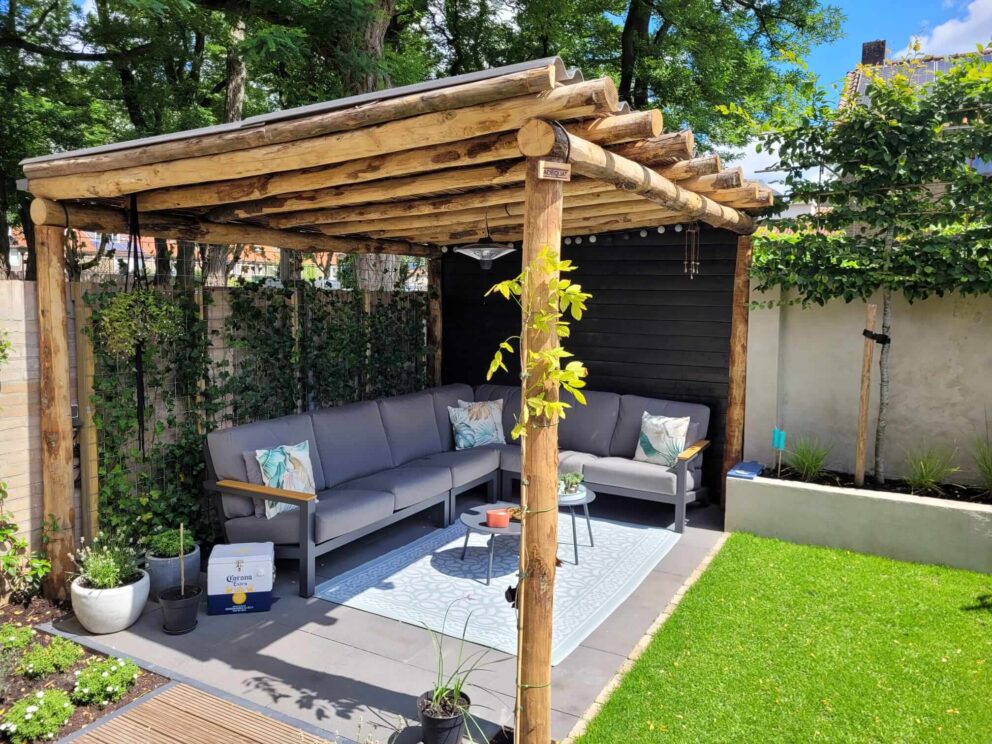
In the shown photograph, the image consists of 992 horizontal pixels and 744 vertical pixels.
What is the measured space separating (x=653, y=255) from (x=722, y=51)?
5.52 m

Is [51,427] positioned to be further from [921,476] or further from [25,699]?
[921,476]

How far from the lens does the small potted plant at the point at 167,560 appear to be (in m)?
4.01

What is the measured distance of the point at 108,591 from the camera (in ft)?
11.9

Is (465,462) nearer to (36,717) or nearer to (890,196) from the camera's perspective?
(36,717)

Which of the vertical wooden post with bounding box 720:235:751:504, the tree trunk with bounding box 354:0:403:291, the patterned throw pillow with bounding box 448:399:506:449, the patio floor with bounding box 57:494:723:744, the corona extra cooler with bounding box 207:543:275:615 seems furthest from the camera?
the tree trunk with bounding box 354:0:403:291

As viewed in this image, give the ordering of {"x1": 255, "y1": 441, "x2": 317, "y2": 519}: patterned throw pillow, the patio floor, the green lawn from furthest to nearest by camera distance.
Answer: {"x1": 255, "y1": 441, "x2": 317, "y2": 519}: patterned throw pillow, the patio floor, the green lawn

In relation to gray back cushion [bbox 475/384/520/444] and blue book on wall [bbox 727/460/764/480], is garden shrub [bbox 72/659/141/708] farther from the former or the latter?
blue book on wall [bbox 727/460/764/480]

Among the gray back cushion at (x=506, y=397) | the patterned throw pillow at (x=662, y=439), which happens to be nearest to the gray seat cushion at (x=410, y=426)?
the gray back cushion at (x=506, y=397)

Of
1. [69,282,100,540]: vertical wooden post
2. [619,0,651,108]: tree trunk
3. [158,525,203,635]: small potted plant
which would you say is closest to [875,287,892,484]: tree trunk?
[158,525,203,635]: small potted plant

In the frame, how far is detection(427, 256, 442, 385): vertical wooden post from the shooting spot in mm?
7418

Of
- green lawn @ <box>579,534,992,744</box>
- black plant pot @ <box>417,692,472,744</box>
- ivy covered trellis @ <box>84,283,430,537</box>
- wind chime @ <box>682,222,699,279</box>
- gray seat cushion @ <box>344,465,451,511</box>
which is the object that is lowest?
green lawn @ <box>579,534,992,744</box>

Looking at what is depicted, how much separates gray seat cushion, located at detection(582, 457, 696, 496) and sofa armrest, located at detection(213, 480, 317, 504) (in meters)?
2.33

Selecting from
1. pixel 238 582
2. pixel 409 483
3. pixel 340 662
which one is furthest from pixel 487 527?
pixel 238 582

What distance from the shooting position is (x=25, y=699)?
9.61 feet
